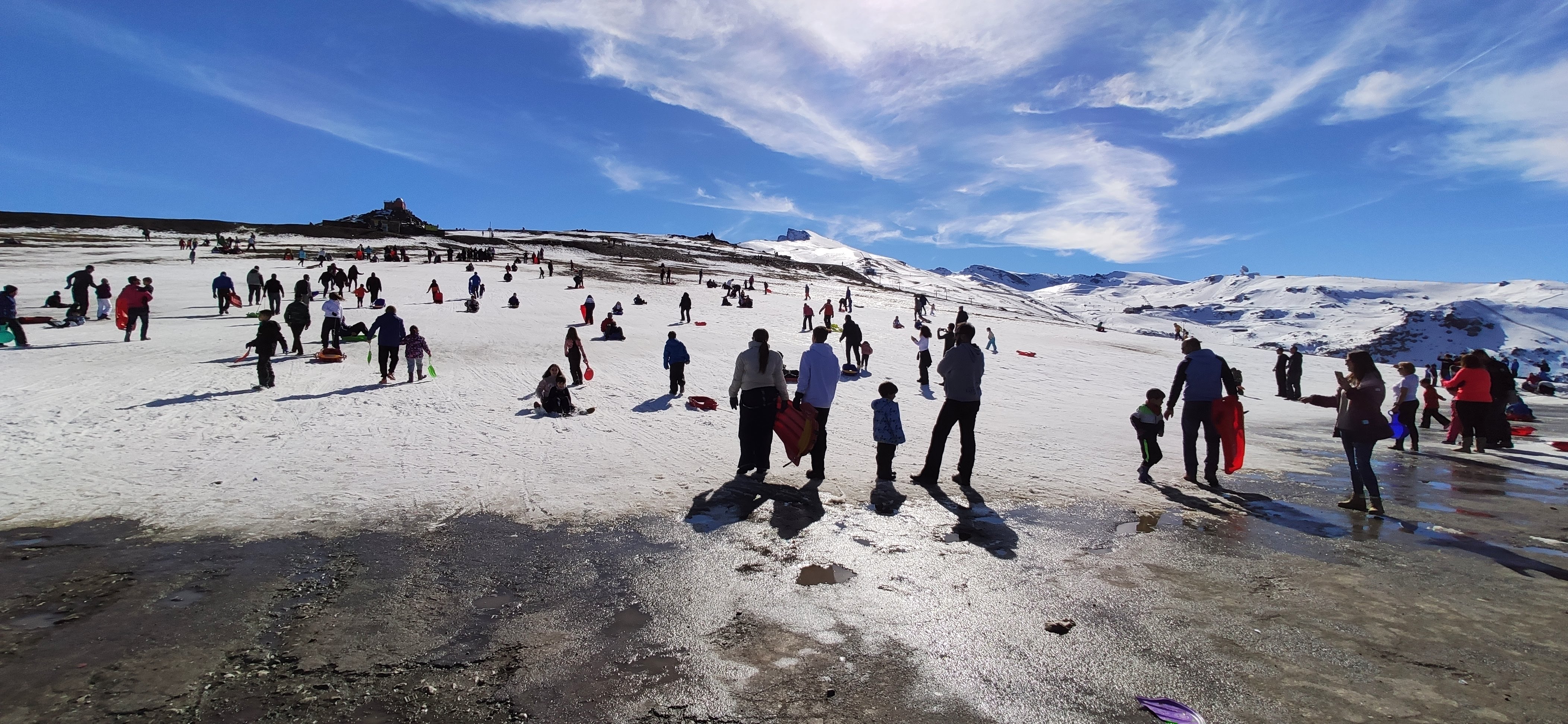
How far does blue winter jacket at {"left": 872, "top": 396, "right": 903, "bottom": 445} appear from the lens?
7.50 metres

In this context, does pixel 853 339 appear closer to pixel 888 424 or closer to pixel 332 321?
pixel 888 424

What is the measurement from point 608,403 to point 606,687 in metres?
9.65

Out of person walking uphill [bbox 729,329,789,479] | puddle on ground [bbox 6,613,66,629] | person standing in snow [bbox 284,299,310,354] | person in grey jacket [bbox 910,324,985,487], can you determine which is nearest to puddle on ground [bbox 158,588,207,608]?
puddle on ground [bbox 6,613,66,629]

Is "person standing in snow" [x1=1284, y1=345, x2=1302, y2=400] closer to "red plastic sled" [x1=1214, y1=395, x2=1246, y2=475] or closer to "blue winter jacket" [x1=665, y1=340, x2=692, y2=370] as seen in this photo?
"red plastic sled" [x1=1214, y1=395, x2=1246, y2=475]

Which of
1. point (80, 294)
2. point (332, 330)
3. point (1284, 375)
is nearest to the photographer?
point (332, 330)

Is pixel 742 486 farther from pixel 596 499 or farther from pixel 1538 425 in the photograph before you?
pixel 1538 425

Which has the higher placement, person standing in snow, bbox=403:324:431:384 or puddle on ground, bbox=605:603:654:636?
person standing in snow, bbox=403:324:431:384

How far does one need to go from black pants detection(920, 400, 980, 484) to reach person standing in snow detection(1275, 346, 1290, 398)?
18748 millimetres

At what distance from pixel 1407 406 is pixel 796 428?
10.6 meters

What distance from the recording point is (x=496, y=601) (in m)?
4.13

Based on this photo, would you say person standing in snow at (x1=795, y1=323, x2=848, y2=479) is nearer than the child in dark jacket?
Yes

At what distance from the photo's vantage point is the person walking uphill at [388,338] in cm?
1277

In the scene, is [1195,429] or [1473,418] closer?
[1195,429]

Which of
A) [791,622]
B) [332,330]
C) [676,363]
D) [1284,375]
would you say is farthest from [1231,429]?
[332,330]
